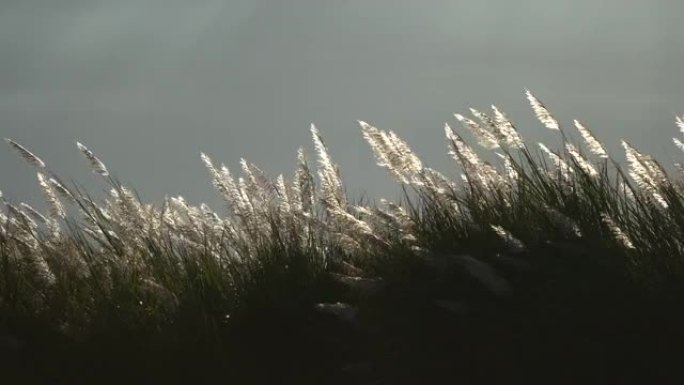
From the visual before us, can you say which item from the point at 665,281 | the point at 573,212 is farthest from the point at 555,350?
the point at 573,212

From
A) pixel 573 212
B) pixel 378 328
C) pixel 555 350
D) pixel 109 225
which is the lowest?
pixel 555 350

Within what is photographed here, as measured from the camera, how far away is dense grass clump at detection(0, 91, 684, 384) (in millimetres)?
2318

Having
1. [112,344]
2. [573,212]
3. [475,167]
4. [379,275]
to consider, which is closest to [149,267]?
[112,344]

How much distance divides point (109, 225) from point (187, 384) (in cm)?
91

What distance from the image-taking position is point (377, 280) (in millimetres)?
2533

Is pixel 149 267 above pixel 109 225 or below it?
below

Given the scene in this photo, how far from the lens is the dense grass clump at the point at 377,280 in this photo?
2.32 meters

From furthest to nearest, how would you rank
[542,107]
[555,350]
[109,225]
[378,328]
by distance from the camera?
[109,225] → [542,107] → [378,328] → [555,350]

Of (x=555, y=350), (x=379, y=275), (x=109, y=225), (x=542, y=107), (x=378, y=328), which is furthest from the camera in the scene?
(x=109, y=225)

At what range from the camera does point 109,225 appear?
334cm

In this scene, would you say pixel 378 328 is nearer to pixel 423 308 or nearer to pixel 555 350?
pixel 423 308

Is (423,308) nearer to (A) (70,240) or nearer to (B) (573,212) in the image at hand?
(B) (573,212)

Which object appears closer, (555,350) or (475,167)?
(555,350)

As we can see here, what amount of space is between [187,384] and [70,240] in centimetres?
99
